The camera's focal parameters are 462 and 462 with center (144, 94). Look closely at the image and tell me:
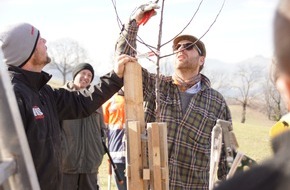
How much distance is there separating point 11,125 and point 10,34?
6.60 ft

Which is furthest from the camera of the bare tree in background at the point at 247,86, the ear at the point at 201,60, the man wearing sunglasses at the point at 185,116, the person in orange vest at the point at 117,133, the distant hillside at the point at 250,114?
the bare tree in background at the point at 247,86

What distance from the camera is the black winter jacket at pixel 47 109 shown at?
2896 mm

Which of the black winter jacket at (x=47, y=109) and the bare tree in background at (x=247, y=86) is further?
the bare tree in background at (x=247, y=86)

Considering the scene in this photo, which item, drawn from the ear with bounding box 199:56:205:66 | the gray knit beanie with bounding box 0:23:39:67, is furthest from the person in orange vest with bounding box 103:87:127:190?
the gray knit beanie with bounding box 0:23:39:67

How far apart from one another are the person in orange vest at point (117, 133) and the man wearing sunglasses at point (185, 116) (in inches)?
91.4

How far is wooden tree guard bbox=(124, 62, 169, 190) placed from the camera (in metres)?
2.98

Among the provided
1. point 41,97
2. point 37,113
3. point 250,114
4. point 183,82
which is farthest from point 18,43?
point 250,114

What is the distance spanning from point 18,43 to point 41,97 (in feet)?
1.29

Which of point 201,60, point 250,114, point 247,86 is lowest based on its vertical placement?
point 250,114

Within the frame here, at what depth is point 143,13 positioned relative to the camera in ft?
10.1

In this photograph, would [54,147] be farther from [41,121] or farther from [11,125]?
[11,125]

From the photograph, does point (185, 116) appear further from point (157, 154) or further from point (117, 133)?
point (117, 133)

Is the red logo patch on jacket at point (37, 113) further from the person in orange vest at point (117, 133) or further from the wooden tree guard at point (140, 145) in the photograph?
the person in orange vest at point (117, 133)

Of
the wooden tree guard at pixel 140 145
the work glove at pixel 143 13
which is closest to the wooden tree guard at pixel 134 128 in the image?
the wooden tree guard at pixel 140 145
